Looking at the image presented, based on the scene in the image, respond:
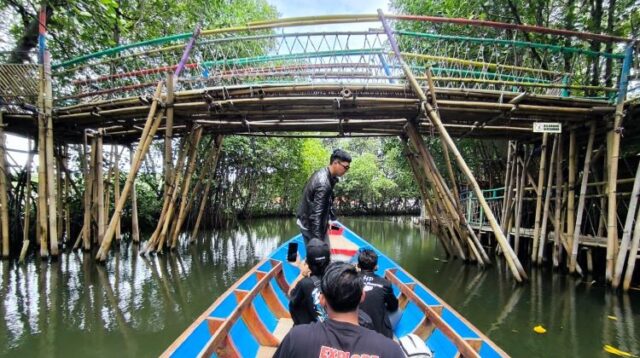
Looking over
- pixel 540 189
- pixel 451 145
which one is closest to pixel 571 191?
pixel 540 189

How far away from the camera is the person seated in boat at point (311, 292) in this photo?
2.63m

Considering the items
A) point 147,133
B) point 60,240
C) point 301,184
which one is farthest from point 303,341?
point 301,184

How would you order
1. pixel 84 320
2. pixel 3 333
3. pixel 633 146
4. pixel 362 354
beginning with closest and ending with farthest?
pixel 362 354
pixel 3 333
pixel 84 320
pixel 633 146

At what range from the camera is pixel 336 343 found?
141cm

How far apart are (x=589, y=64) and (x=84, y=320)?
38.6 ft

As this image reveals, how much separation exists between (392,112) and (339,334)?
7.11m

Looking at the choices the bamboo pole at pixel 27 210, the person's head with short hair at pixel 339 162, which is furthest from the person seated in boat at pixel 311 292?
the bamboo pole at pixel 27 210

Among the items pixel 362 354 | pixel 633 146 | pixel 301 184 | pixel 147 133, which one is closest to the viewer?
pixel 362 354

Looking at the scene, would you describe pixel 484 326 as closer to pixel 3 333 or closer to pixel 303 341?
pixel 303 341

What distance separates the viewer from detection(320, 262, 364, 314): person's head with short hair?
1.51 meters

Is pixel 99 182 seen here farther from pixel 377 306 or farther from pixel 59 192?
pixel 377 306

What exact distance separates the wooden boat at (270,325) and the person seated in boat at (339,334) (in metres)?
1.17

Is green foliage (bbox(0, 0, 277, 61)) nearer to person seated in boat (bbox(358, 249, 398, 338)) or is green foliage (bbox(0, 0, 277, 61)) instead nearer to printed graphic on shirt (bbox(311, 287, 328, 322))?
printed graphic on shirt (bbox(311, 287, 328, 322))

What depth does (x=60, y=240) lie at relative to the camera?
1000cm
